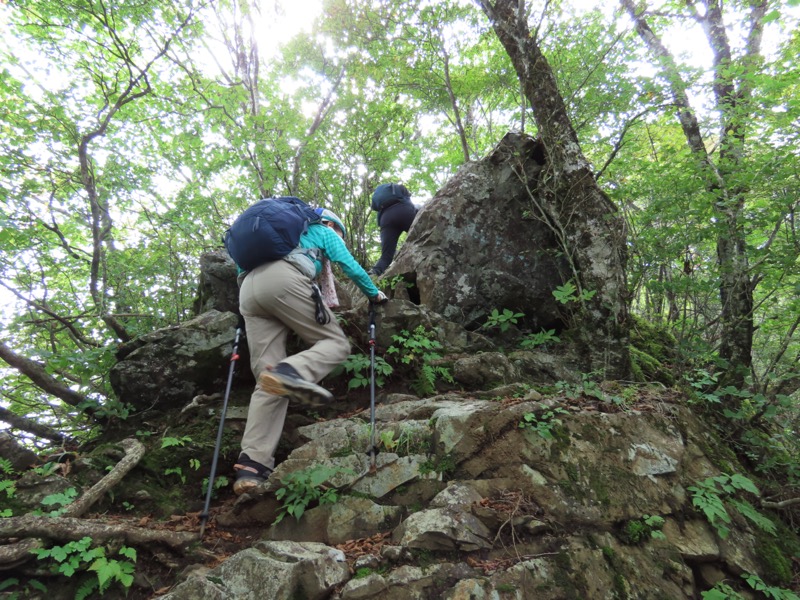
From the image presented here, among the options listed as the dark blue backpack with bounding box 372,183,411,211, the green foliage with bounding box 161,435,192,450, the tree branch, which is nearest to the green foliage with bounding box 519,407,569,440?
the green foliage with bounding box 161,435,192,450

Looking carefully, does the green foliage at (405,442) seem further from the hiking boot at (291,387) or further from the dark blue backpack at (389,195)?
the dark blue backpack at (389,195)

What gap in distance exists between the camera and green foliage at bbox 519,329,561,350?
20.8 ft

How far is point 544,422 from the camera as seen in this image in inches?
154

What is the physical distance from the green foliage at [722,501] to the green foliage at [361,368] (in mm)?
3584

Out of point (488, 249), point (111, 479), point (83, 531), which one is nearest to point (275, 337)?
point (111, 479)

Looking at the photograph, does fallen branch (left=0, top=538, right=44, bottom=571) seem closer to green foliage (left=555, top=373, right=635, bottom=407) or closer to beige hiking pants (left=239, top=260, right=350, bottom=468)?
beige hiking pants (left=239, top=260, right=350, bottom=468)

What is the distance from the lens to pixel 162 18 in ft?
27.5

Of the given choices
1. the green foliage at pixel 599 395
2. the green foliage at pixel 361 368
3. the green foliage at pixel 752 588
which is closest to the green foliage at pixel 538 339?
the green foliage at pixel 599 395

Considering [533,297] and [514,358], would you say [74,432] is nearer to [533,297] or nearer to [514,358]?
[514,358]

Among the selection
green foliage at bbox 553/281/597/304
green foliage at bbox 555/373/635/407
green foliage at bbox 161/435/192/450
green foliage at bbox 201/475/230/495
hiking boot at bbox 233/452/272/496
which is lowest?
green foliage at bbox 201/475/230/495

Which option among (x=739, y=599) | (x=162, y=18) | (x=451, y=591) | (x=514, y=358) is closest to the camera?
(x=451, y=591)

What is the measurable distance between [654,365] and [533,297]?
91.8 inches

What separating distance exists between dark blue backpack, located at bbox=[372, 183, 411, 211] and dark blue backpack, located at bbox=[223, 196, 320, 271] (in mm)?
4842

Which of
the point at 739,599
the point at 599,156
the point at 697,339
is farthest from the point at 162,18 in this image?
the point at 739,599
